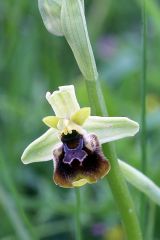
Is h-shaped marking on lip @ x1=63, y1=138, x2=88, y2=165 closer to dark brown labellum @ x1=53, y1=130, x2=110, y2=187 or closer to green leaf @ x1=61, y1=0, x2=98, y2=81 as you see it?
dark brown labellum @ x1=53, y1=130, x2=110, y2=187

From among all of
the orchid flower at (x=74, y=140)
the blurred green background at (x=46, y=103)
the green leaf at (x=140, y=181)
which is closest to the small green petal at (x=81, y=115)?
the orchid flower at (x=74, y=140)

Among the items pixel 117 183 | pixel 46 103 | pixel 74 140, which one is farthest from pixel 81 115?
pixel 46 103

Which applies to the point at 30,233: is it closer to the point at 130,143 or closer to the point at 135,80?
the point at 130,143

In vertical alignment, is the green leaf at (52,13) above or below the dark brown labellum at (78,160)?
above

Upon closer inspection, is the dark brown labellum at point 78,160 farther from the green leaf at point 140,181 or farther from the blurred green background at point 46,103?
the blurred green background at point 46,103

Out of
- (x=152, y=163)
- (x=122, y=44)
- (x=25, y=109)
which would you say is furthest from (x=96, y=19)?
(x=152, y=163)

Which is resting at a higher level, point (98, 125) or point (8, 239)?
point (98, 125)

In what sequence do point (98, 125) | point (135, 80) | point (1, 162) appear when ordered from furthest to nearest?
point (135, 80)
point (1, 162)
point (98, 125)

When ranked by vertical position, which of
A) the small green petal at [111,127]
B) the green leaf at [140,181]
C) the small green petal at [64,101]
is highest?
the small green petal at [64,101]
